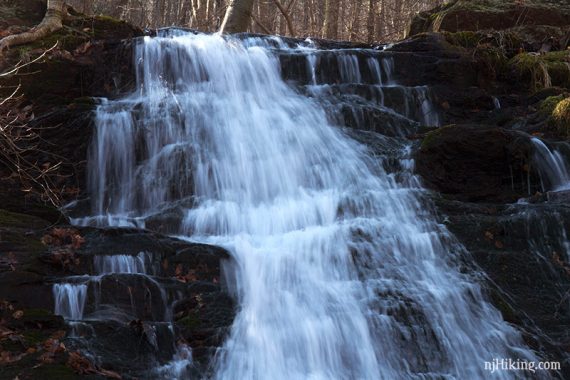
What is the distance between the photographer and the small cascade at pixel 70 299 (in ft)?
17.3

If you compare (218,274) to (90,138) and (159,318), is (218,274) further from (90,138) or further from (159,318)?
(90,138)

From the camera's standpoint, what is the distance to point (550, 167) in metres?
8.15

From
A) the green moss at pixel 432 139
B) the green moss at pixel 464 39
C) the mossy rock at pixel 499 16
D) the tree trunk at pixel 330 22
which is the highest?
the tree trunk at pixel 330 22

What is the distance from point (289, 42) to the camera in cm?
1159

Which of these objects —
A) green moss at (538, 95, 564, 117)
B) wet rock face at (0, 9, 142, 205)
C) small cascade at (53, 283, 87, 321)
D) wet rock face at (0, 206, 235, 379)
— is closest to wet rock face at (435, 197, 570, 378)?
green moss at (538, 95, 564, 117)

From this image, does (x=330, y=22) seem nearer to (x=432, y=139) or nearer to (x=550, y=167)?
(x=432, y=139)

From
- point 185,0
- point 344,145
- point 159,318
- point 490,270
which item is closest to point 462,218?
point 490,270

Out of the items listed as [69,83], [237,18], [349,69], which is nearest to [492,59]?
[349,69]

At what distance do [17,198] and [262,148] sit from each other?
3.31m

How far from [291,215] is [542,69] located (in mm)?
5991

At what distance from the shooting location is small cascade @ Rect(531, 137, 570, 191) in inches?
316

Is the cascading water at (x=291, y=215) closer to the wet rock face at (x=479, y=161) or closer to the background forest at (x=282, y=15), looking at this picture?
the wet rock face at (x=479, y=161)

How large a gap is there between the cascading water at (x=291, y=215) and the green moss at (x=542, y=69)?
2.08 m

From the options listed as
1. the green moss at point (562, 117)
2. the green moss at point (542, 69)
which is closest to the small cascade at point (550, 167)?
the green moss at point (562, 117)
